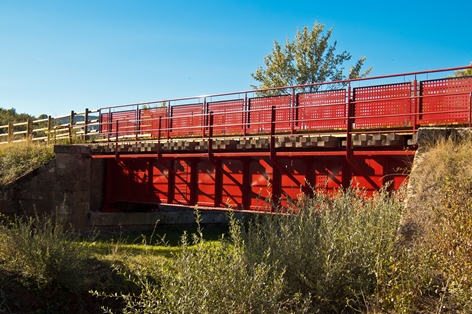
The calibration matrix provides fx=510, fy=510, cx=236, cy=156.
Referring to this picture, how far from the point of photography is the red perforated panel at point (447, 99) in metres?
10.2

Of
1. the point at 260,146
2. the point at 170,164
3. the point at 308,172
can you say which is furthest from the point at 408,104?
the point at 170,164

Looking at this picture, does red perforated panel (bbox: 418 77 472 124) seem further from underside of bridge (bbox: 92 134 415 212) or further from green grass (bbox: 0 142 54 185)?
green grass (bbox: 0 142 54 185)

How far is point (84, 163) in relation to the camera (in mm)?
18688

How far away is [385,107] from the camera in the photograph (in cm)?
1184

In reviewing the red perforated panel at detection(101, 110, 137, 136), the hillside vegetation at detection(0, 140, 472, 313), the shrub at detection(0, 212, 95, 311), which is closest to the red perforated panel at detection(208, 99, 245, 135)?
the red perforated panel at detection(101, 110, 137, 136)

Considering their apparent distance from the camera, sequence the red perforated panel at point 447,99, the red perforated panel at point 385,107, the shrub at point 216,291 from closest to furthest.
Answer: the shrub at point 216,291 → the red perforated panel at point 447,99 → the red perforated panel at point 385,107

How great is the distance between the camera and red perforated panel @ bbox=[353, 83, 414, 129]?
11.6m

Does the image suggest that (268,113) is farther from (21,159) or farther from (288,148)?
(21,159)

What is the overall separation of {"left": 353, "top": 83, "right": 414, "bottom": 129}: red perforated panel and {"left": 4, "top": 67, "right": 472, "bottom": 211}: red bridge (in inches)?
0.9

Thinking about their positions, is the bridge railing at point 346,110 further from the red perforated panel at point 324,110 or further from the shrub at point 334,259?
the shrub at point 334,259

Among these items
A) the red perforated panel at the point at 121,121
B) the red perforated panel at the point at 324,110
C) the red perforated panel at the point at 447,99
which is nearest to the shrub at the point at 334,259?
the red perforated panel at the point at 447,99

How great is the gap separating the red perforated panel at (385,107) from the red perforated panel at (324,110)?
68cm

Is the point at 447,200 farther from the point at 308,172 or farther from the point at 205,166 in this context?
the point at 205,166

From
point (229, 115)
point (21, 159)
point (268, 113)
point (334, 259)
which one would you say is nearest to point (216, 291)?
point (334, 259)
